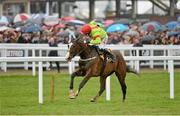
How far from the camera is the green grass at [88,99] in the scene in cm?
1357

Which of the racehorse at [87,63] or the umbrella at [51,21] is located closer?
the racehorse at [87,63]

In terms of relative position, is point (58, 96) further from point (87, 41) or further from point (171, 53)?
point (171, 53)

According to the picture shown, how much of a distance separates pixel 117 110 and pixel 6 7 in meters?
48.6

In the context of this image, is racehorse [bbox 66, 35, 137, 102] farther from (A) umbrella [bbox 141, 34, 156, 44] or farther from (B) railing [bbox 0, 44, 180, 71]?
(A) umbrella [bbox 141, 34, 156, 44]

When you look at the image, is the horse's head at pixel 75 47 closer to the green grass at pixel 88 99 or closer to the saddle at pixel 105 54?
the saddle at pixel 105 54

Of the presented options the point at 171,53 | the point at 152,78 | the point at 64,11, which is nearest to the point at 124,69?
the point at 152,78

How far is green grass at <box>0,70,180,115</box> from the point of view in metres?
13.6

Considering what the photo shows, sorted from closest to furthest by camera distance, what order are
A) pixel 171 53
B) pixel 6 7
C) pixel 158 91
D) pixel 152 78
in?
pixel 158 91 < pixel 152 78 < pixel 171 53 < pixel 6 7

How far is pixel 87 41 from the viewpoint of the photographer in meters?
15.0

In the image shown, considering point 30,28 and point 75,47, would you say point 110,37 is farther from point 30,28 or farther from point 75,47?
point 75,47

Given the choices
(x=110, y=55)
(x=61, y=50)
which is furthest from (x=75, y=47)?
(x=61, y=50)

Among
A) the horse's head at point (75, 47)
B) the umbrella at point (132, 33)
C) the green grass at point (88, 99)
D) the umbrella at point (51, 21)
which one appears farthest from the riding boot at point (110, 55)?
the umbrella at point (51, 21)

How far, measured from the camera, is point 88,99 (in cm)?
1596

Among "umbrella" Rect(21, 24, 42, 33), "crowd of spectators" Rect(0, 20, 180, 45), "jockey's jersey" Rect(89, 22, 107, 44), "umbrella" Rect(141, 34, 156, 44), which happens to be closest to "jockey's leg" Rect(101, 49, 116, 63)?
"jockey's jersey" Rect(89, 22, 107, 44)
